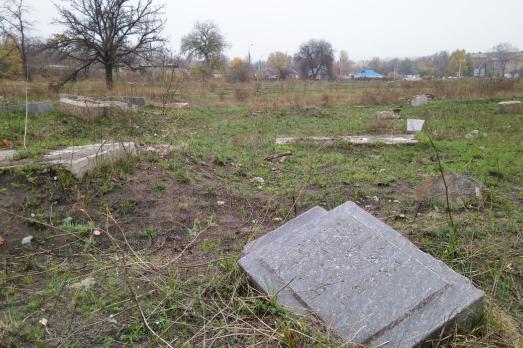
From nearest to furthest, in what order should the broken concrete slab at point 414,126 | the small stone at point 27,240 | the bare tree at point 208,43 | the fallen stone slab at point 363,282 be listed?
the fallen stone slab at point 363,282
the small stone at point 27,240
the broken concrete slab at point 414,126
the bare tree at point 208,43

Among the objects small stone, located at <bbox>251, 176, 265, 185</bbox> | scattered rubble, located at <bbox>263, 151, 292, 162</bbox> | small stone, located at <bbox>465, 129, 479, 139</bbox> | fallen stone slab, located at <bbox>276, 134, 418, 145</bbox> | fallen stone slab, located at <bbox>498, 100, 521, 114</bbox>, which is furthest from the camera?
fallen stone slab, located at <bbox>498, 100, 521, 114</bbox>

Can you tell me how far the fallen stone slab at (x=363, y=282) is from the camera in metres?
1.87

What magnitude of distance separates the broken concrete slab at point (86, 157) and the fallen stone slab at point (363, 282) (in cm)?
268

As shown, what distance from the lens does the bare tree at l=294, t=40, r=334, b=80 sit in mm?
63500

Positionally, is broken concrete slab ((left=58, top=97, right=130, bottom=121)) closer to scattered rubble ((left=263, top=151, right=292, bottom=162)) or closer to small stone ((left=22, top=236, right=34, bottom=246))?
scattered rubble ((left=263, top=151, right=292, bottom=162))

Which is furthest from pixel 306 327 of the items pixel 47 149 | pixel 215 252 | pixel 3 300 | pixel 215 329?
pixel 47 149

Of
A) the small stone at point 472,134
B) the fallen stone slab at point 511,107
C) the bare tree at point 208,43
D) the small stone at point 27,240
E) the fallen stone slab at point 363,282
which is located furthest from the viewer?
the bare tree at point 208,43

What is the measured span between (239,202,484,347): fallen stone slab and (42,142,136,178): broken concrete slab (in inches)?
106

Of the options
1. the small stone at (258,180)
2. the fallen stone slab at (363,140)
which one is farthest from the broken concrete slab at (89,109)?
the small stone at (258,180)

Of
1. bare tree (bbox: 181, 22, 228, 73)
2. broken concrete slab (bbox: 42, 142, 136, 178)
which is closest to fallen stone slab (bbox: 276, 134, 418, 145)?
broken concrete slab (bbox: 42, 142, 136, 178)

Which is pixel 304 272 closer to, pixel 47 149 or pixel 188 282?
pixel 188 282

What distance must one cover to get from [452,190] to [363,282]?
8.94 ft

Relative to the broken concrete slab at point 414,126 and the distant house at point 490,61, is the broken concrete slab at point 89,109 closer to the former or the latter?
the broken concrete slab at point 414,126

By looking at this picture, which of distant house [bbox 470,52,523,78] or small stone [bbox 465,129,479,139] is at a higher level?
distant house [bbox 470,52,523,78]
